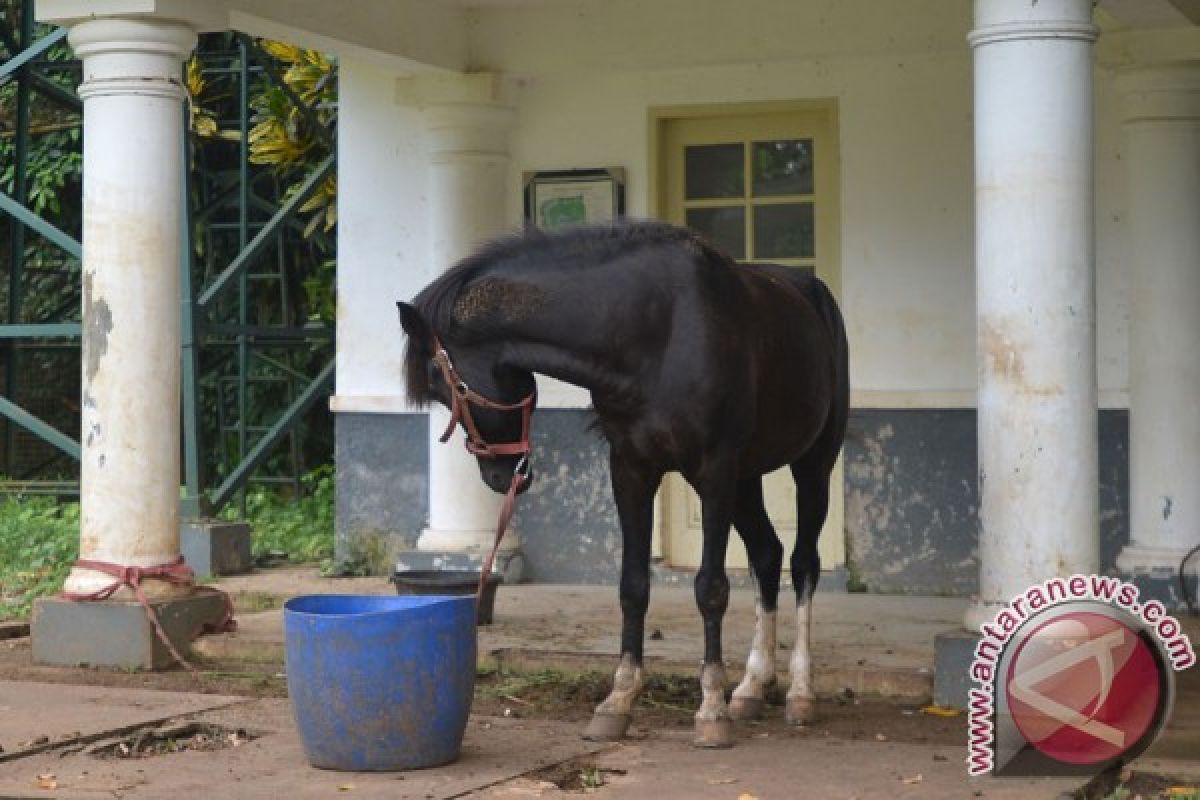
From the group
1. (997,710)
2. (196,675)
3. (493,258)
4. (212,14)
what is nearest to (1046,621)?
(997,710)

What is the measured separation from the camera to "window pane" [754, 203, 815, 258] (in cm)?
1040

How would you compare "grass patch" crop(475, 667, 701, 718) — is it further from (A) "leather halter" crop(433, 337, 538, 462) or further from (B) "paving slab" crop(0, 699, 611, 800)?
(A) "leather halter" crop(433, 337, 538, 462)

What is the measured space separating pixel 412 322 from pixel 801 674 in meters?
2.15

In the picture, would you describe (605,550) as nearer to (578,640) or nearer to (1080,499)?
(578,640)

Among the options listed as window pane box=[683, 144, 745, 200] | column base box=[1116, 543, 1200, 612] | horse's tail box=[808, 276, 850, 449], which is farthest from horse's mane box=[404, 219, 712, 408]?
window pane box=[683, 144, 745, 200]

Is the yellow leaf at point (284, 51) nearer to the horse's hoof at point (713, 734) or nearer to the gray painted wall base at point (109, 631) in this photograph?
the gray painted wall base at point (109, 631)

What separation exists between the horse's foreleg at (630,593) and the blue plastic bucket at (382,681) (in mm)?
678

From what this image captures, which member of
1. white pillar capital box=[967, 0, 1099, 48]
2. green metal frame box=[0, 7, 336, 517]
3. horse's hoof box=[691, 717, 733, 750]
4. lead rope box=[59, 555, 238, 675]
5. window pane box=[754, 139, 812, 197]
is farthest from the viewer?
green metal frame box=[0, 7, 336, 517]

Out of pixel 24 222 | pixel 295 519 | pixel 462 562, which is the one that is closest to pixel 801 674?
pixel 462 562

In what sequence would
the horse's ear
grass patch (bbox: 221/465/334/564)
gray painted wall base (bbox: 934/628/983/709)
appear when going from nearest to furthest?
the horse's ear < gray painted wall base (bbox: 934/628/983/709) < grass patch (bbox: 221/465/334/564)

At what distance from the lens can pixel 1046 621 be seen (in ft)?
22.3

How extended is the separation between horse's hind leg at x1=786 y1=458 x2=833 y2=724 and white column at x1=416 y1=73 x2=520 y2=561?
325 cm

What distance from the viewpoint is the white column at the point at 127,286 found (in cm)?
843

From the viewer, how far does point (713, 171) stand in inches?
416
